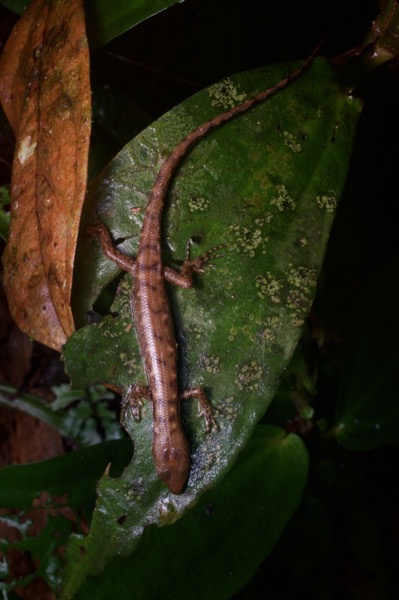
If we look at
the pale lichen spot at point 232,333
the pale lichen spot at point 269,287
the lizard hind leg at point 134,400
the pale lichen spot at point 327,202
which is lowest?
the lizard hind leg at point 134,400

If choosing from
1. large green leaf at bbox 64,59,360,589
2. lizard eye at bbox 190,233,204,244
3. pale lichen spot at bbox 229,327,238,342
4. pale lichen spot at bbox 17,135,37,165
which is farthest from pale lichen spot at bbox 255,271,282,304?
pale lichen spot at bbox 17,135,37,165

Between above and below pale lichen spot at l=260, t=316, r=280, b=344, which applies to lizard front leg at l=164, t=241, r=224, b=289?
above

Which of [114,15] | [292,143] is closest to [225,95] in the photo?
[292,143]

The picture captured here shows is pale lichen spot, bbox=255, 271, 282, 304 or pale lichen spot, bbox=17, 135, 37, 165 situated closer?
pale lichen spot, bbox=255, 271, 282, 304

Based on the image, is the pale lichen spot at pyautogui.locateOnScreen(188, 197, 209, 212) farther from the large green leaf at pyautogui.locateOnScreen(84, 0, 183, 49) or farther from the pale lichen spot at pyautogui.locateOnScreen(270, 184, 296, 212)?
the large green leaf at pyautogui.locateOnScreen(84, 0, 183, 49)

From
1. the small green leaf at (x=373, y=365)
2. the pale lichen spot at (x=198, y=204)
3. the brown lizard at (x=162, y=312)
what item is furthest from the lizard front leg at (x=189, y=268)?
the small green leaf at (x=373, y=365)

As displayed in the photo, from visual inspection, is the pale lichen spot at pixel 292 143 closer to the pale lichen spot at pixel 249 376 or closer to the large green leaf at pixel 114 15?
the large green leaf at pixel 114 15

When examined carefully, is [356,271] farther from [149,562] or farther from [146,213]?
[149,562]
